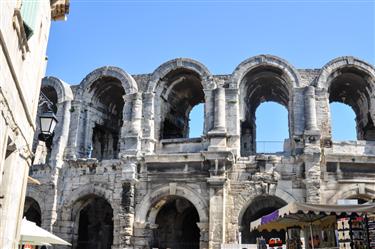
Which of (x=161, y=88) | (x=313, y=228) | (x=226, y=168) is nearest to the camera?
(x=313, y=228)

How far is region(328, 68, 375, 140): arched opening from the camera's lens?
1499 centimetres

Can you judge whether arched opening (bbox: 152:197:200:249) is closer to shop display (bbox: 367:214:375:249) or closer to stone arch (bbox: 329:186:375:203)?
stone arch (bbox: 329:186:375:203)

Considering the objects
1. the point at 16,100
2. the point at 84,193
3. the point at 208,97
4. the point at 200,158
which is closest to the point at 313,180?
the point at 200,158

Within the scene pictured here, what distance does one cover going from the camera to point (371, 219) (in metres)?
7.80

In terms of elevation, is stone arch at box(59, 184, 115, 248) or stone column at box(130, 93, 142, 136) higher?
stone column at box(130, 93, 142, 136)

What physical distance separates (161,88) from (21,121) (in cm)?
876

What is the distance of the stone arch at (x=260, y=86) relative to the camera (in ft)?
48.9

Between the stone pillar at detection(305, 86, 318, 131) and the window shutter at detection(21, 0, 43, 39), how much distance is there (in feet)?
31.9

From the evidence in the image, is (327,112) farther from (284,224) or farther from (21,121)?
(21,121)

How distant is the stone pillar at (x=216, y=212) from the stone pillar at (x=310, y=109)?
11.5 feet

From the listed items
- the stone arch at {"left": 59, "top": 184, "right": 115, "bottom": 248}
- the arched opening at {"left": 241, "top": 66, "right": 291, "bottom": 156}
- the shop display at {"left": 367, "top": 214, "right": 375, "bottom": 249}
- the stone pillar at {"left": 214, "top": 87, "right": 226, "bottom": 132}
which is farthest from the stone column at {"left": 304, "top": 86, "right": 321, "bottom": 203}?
the stone arch at {"left": 59, "top": 184, "right": 115, "bottom": 248}

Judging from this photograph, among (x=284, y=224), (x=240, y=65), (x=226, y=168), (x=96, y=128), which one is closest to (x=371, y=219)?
(x=284, y=224)

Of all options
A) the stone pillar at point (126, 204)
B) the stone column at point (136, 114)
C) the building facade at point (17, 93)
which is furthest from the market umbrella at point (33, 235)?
the stone column at point (136, 114)

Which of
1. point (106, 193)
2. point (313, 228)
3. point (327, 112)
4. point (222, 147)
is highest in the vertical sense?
point (327, 112)
